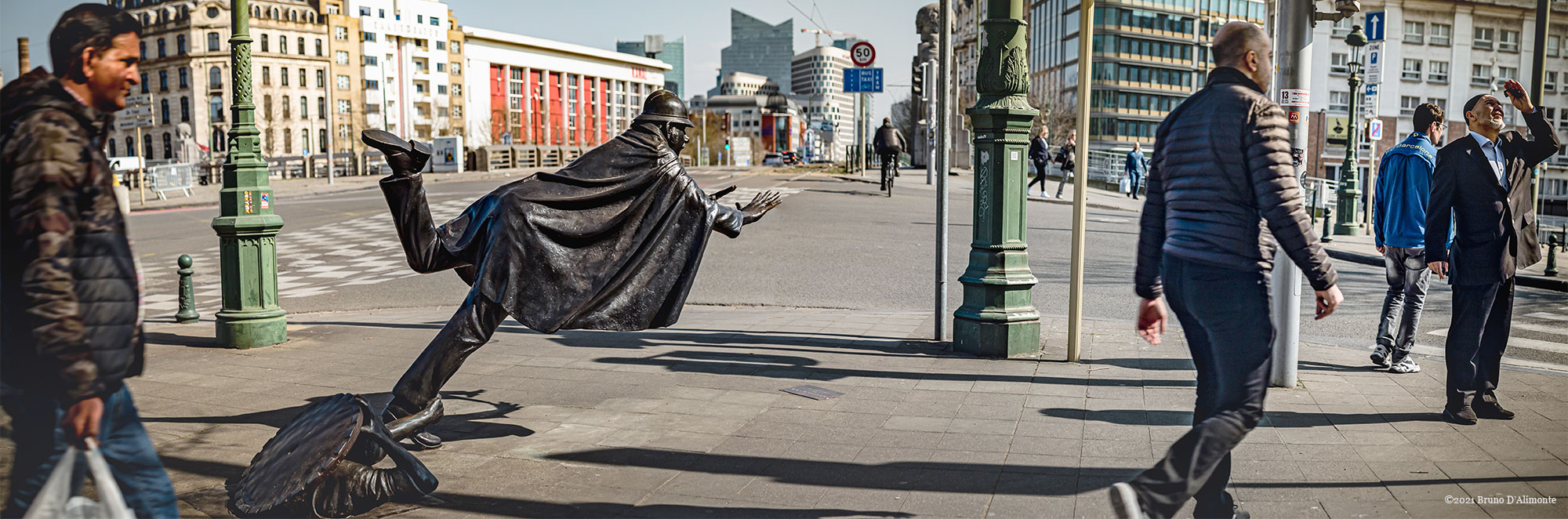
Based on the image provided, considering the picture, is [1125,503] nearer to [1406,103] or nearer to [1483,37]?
[1483,37]

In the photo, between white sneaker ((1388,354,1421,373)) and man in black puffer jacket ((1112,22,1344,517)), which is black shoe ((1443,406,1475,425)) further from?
man in black puffer jacket ((1112,22,1344,517))

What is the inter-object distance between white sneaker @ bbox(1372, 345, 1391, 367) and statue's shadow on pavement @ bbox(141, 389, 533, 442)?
556cm

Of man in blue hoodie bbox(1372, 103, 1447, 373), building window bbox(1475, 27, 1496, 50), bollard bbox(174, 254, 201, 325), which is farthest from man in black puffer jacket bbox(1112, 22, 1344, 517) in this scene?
building window bbox(1475, 27, 1496, 50)

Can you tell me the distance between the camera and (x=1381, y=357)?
23.5 ft

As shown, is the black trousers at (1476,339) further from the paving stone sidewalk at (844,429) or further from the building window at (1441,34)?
the building window at (1441,34)

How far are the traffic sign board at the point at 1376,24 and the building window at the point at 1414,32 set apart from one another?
0.44 meters

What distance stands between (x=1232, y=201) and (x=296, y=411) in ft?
15.9

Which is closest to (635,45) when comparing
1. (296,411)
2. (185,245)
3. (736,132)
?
(736,132)

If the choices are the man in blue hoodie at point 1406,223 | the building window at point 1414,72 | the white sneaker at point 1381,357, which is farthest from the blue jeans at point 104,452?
the building window at point 1414,72

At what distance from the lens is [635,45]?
184 metres

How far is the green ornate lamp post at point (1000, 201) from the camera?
735 centimetres

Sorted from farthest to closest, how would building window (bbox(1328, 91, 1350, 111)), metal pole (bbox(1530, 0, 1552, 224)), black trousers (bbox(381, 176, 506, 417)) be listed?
building window (bbox(1328, 91, 1350, 111)), metal pole (bbox(1530, 0, 1552, 224)), black trousers (bbox(381, 176, 506, 417))

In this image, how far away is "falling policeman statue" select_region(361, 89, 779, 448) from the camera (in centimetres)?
469

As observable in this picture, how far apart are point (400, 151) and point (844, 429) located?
2506 mm
